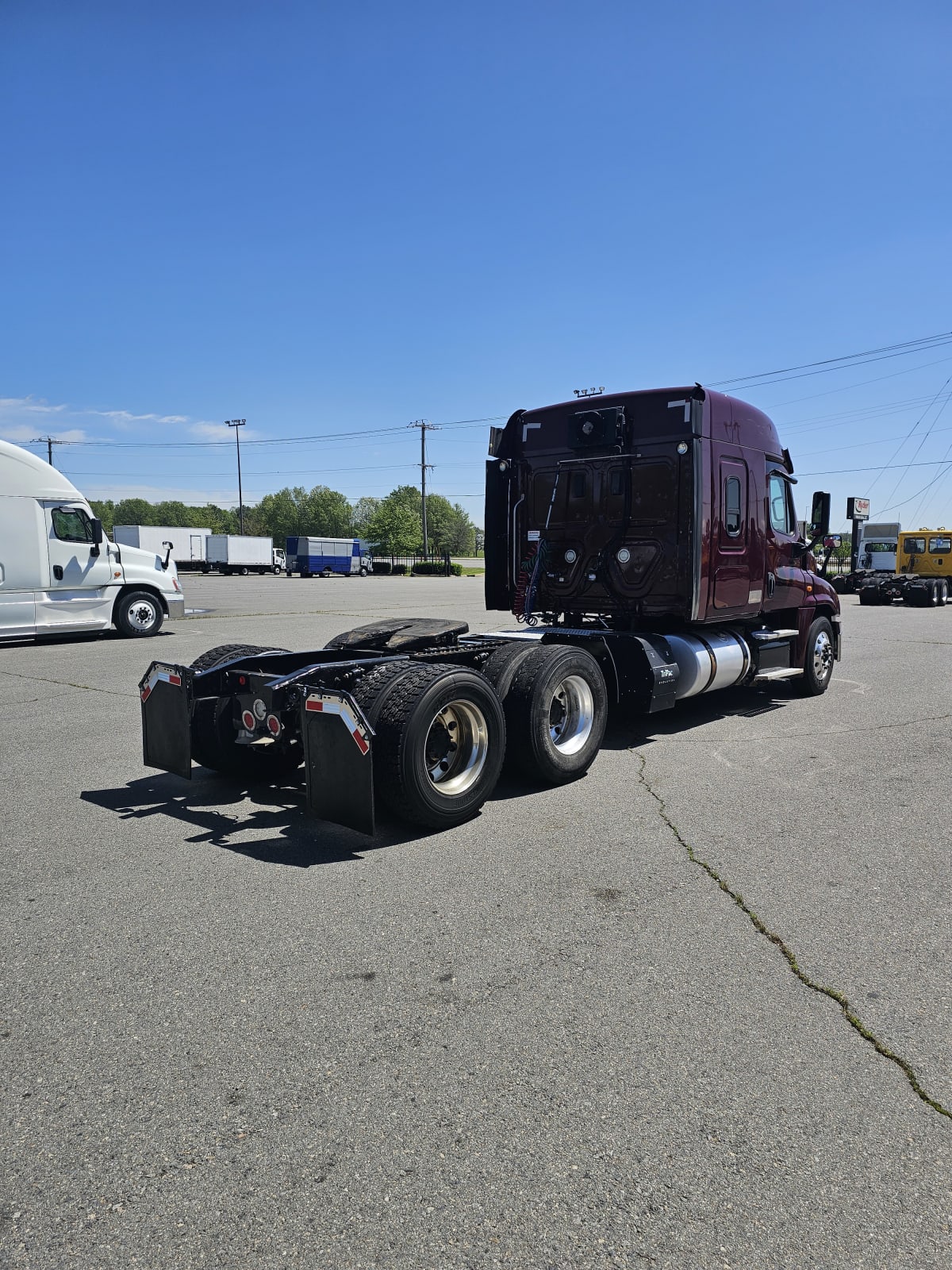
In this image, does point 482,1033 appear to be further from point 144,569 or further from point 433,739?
point 144,569

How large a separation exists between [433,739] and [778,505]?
232 inches

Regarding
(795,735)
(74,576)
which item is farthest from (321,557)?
(795,735)

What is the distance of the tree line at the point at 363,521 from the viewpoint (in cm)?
11800

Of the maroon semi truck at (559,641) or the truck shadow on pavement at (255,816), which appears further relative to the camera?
the maroon semi truck at (559,641)

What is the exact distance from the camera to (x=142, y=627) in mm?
16703

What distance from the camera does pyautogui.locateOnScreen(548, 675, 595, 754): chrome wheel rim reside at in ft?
21.7

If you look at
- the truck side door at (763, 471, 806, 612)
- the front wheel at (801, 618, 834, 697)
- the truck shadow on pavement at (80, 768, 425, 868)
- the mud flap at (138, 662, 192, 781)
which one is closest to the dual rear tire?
the truck shadow on pavement at (80, 768, 425, 868)

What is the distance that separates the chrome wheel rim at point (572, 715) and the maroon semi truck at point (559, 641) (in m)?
0.01

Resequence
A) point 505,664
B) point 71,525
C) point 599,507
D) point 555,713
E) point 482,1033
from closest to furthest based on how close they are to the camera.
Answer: point 482,1033 < point 505,664 < point 555,713 < point 599,507 < point 71,525

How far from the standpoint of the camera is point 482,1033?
3043 millimetres

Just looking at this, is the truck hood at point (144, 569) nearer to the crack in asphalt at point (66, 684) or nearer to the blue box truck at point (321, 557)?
the crack in asphalt at point (66, 684)

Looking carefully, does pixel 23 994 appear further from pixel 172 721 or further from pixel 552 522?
pixel 552 522

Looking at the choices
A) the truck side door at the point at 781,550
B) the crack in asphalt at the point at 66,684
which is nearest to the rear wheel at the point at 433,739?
the truck side door at the point at 781,550

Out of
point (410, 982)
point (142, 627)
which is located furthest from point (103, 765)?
point (142, 627)
